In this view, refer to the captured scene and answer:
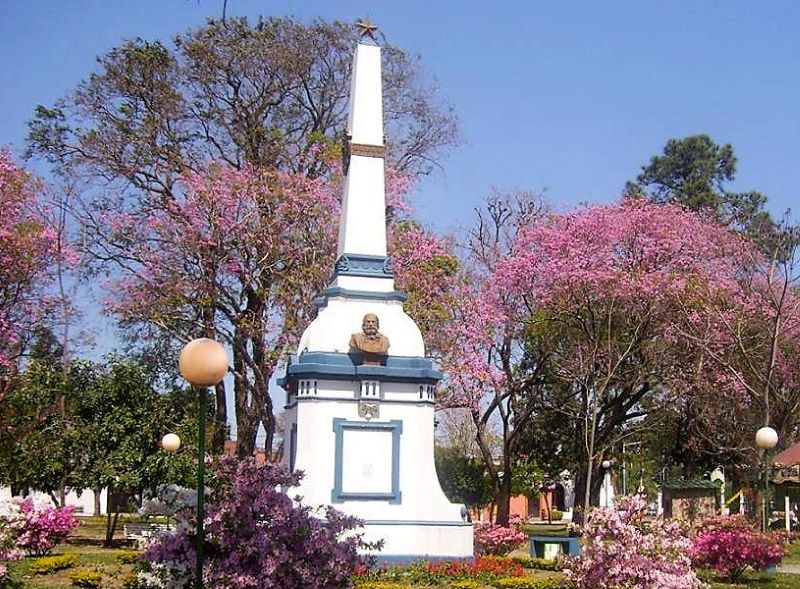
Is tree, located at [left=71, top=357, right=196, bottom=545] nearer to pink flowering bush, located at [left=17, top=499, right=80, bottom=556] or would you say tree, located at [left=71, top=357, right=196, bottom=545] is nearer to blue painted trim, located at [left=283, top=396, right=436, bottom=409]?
pink flowering bush, located at [left=17, top=499, right=80, bottom=556]

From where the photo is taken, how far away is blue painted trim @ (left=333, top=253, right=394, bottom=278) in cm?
1831

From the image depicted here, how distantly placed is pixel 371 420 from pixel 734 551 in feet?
20.1

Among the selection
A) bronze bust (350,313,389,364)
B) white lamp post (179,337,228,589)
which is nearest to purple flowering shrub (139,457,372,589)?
white lamp post (179,337,228,589)

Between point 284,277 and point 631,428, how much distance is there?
40.0ft

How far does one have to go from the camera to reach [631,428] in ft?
101

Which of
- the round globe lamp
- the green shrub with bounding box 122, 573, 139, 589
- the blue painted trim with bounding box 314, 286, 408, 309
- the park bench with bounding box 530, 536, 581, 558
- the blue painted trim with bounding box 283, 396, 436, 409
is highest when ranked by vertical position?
the blue painted trim with bounding box 314, 286, 408, 309

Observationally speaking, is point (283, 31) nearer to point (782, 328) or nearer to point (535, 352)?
point (535, 352)

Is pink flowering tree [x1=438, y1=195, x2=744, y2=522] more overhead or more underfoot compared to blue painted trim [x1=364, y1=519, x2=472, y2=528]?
more overhead

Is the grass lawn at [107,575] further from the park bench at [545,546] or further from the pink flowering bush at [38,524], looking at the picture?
the park bench at [545,546]

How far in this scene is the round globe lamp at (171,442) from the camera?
2152 centimetres

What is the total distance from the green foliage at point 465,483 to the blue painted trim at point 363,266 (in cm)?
2192

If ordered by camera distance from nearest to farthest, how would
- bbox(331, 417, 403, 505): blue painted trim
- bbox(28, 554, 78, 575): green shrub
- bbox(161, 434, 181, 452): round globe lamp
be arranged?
bbox(28, 554, 78, 575): green shrub < bbox(331, 417, 403, 505): blue painted trim < bbox(161, 434, 181, 452): round globe lamp

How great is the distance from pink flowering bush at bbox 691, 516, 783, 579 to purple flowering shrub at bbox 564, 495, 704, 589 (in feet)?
12.1

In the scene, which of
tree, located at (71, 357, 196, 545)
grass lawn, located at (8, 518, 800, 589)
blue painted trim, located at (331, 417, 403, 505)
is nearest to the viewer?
grass lawn, located at (8, 518, 800, 589)
